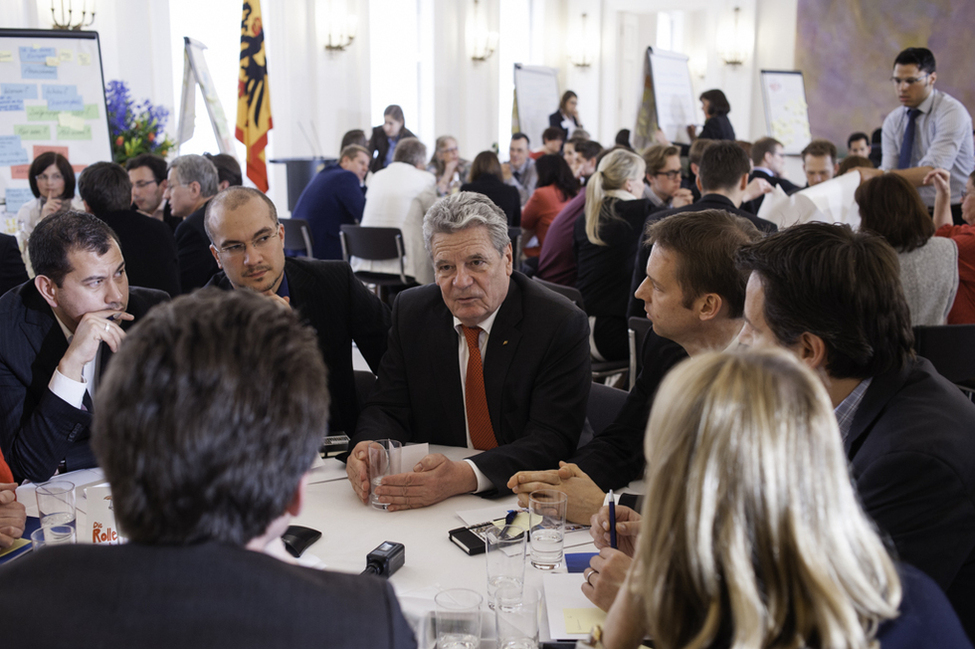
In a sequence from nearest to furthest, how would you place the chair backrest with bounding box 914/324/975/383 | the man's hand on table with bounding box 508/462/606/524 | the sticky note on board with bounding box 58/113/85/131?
the man's hand on table with bounding box 508/462/606/524 < the chair backrest with bounding box 914/324/975/383 < the sticky note on board with bounding box 58/113/85/131

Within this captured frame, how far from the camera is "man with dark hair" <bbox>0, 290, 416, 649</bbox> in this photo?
72 cm

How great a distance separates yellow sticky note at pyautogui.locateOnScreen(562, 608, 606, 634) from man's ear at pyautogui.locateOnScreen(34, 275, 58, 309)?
1.71m

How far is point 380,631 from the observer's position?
2.57ft

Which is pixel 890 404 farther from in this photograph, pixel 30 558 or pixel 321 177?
pixel 321 177

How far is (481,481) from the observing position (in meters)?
1.82

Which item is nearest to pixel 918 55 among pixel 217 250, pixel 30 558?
pixel 217 250

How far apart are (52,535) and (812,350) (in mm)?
1442

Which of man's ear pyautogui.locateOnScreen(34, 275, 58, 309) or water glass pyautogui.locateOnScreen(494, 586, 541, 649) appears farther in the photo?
man's ear pyautogui.locateOnScreen(34, 275, 58, 309)

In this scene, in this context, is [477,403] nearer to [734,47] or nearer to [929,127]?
[929,127]

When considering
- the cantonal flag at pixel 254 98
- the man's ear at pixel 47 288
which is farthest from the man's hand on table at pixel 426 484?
the cantonal flag at pixel 254 98

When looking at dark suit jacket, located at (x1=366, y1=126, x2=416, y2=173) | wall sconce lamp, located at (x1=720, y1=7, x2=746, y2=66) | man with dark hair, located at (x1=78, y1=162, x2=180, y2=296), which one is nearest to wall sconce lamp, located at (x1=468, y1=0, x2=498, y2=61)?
dark suit jacket, located at (x1=366, y1=126, x2=416, y2=173)

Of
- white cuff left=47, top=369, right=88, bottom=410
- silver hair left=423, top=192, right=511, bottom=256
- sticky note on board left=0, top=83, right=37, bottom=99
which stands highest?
sticky note on board left=0, top=83, right=37, bottom=99

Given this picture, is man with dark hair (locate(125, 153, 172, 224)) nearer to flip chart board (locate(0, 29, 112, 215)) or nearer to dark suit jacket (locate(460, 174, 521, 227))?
flip chart board (locate(0, 29, 112, 215))

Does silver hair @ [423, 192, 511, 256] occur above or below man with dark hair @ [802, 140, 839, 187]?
below
